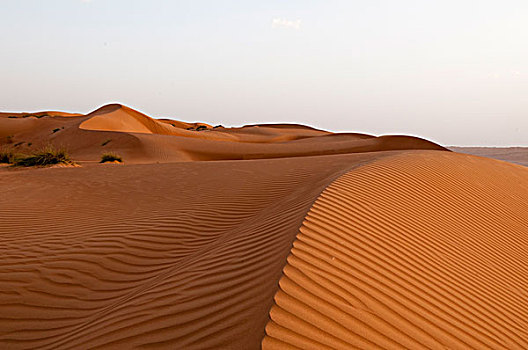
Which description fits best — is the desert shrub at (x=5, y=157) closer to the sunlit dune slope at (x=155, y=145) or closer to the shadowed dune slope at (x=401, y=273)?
the sunlit dune slope at (x=155, y=145)

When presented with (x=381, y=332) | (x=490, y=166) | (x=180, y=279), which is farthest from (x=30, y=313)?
(x=490, y=166)

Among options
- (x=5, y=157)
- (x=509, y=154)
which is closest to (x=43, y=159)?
(x=5, y=157)

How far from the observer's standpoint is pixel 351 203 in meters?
4.80

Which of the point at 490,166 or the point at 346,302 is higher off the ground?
the point at 490,166

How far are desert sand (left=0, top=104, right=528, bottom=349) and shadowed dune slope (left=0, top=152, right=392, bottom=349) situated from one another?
2 centimetres

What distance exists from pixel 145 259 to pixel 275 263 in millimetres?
2452

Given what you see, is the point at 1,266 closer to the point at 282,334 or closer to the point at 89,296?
the point at 89,296

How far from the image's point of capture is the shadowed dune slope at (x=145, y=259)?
2.54 m

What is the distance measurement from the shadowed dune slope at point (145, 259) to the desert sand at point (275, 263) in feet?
0.07

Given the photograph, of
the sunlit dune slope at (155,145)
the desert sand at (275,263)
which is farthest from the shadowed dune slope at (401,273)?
the sunlit dune slope at (155,145)

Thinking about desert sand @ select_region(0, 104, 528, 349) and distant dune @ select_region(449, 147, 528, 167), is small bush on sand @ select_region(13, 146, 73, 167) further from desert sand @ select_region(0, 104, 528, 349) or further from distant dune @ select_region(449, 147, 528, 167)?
distant dune @ select_region(449, 147, 528, 167)

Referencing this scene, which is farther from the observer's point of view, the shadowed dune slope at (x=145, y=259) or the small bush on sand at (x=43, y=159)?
the small bush on sand at (x=43, y=159)

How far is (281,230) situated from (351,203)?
4.31 ft

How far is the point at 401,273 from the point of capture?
3.35 m
